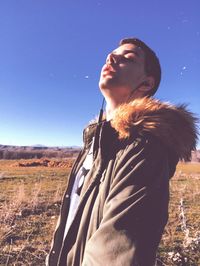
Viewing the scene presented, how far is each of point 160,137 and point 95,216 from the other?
1.52 ft

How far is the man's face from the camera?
85.2 inches

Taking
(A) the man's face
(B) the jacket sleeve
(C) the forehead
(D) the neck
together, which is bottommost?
(B) the jacket sleeve

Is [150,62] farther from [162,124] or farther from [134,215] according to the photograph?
[134,215]

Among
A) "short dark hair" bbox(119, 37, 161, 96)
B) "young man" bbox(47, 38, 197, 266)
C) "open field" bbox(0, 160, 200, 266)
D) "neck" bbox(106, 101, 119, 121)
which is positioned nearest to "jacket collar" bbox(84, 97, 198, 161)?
"young man" bbox(47, 38, 197, 266)

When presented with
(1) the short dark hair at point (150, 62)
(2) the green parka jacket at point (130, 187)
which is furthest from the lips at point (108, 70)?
(2) the green parka jacket at point (130, 187)

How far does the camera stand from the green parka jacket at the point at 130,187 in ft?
4.20

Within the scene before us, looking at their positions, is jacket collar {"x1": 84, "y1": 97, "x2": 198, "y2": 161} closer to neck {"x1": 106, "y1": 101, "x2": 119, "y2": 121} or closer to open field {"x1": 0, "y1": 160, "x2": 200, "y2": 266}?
neck {"x1": 106, "y1": 101, "x2": 119, "y2": 121}

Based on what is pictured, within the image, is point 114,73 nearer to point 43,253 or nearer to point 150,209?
point 150,209

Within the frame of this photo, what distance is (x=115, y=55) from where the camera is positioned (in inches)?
88.8

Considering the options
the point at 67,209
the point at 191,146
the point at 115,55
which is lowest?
the point at 67,209

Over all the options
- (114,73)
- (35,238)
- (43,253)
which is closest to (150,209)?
(114,73)

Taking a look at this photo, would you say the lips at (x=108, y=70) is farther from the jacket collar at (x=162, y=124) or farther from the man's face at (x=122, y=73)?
the jacket collar at (x=162, y=124)

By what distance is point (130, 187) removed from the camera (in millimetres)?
1357

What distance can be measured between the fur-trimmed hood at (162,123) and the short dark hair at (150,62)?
0.67 m
